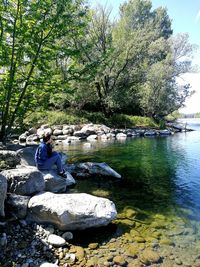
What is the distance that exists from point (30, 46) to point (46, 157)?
17.0ft

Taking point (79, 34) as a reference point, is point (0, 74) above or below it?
below

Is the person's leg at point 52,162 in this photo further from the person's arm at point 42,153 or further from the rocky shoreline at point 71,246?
the rocky shoreline at point 71,246

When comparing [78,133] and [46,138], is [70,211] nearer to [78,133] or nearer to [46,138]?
[46,138]

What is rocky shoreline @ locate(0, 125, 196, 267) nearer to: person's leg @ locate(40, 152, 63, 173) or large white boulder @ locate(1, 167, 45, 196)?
large white boulder @ locate(1, 167, 45, 196)

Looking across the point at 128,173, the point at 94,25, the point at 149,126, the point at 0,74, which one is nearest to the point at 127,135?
the point at 149,126

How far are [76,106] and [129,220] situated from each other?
36.5 metres

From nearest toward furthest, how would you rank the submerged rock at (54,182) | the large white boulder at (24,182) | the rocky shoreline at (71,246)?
the rocky shoreline at (71,246) → the large white boulder at (24,182) → the submerged rock at (54,182)

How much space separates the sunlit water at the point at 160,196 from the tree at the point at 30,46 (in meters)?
5.16

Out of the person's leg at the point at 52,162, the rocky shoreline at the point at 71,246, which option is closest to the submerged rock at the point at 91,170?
the person's leg at the point at 52,162

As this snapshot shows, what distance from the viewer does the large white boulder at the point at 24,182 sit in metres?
8.42

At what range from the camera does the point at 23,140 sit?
29.9 metres

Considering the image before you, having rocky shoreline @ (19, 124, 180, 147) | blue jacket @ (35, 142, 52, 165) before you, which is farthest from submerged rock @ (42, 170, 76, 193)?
rocky shoreline @ (19, 124, 180, 147)

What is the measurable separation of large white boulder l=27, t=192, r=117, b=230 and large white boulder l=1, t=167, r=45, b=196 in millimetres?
497

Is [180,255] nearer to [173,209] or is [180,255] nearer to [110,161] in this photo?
[173,209]
